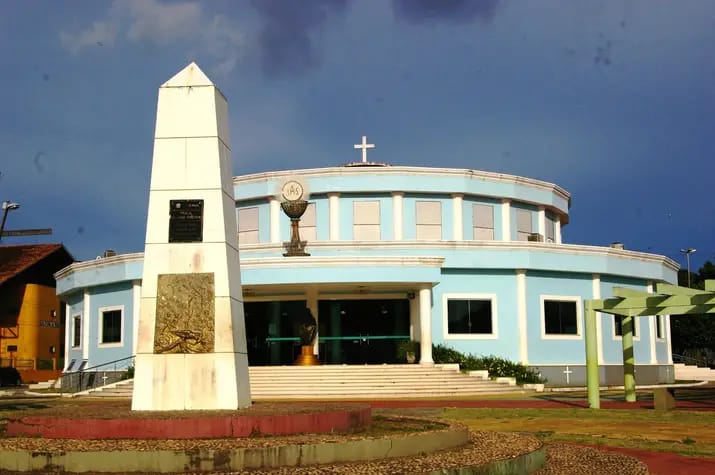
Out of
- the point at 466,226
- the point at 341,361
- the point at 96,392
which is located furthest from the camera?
the point at 466,226

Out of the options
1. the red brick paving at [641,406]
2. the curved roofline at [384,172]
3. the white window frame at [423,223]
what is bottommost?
the red brick paving at [641,406]

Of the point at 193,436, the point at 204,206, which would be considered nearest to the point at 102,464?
the point at 193,436

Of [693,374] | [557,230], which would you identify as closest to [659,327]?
[693,374]

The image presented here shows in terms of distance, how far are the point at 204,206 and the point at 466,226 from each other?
93.0 ft

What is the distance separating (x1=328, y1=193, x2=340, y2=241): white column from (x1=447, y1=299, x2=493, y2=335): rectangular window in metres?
7.19

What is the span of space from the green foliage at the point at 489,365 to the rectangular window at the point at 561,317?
2.89 m

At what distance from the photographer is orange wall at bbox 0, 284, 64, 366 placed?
56.7 metres

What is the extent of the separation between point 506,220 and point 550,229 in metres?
4.48

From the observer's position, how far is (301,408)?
1291 cm

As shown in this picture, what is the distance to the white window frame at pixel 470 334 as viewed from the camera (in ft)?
120

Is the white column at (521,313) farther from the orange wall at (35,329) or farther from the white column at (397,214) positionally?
the orange wall at (35,329)

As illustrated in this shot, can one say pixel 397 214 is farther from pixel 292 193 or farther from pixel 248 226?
pixel 248 226


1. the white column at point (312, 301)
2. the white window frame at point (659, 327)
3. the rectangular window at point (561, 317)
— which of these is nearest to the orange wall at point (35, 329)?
the white column at point (312, 301)

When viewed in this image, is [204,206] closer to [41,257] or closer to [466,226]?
[466,226]
